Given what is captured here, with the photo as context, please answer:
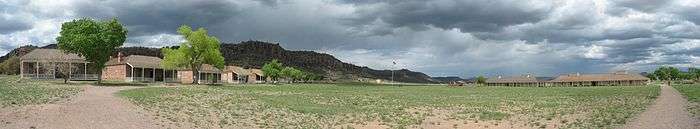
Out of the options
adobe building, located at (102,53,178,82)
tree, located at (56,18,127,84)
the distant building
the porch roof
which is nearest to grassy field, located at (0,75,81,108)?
tree, located at (56,18,127,84)

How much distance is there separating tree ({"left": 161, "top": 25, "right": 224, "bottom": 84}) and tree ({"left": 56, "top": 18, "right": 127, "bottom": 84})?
18024mm

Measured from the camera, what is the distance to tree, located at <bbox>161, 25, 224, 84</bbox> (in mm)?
88938

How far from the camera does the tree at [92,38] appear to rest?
66.9m

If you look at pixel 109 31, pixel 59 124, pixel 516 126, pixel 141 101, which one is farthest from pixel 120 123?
pixel 109 31

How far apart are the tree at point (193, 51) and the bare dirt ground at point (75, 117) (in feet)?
191

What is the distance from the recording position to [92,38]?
67.0 m

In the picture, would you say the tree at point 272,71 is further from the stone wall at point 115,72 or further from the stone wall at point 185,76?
the stone wall at point 115,72

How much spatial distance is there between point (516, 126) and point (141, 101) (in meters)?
21.0

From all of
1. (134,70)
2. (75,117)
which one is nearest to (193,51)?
(134,70)

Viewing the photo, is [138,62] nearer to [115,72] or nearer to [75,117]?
[115,72]

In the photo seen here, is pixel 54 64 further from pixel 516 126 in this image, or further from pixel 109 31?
pixel 516 126

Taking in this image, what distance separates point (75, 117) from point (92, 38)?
44.4 metres

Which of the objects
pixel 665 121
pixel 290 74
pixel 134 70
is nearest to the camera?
pixel 665 121

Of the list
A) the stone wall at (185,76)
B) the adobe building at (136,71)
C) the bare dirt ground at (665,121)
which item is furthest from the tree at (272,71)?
the bare dirt ground at (665,121)
